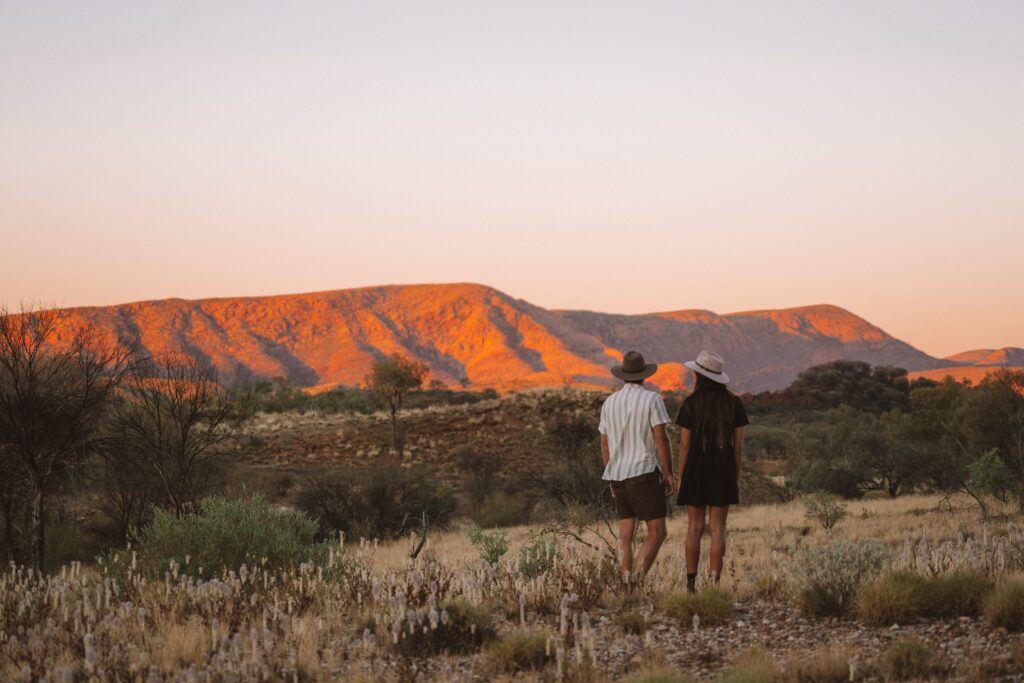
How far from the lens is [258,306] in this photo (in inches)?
6078

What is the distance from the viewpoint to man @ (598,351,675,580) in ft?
27.0

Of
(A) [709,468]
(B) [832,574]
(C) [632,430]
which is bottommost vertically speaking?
(B) [832,574]

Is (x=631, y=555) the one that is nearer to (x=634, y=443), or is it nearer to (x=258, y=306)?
(x=634, y=443)

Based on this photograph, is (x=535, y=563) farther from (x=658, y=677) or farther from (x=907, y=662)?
(x=907, y=662)

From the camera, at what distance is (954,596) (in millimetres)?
7016

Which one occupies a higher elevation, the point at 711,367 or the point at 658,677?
the point at 711,367

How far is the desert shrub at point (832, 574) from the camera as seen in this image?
720cm

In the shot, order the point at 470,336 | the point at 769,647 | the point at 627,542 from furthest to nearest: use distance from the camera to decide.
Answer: the point at 470,336 → the point at 627,542 → the point at 769,647

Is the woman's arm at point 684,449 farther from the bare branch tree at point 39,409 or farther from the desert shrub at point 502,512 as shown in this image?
the desert shrub at point 502,512

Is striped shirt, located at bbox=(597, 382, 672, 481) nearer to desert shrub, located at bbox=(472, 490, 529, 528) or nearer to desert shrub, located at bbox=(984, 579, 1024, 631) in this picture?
desert shrub, located at bbox=(984, 579, 1024, 631)

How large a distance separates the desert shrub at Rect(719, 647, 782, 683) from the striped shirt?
2.37 meters

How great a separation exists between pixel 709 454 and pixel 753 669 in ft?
9.50

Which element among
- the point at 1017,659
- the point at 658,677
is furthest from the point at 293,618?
the point at 1017,659

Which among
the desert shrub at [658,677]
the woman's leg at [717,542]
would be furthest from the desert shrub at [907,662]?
the woman's leg at [717,542]
